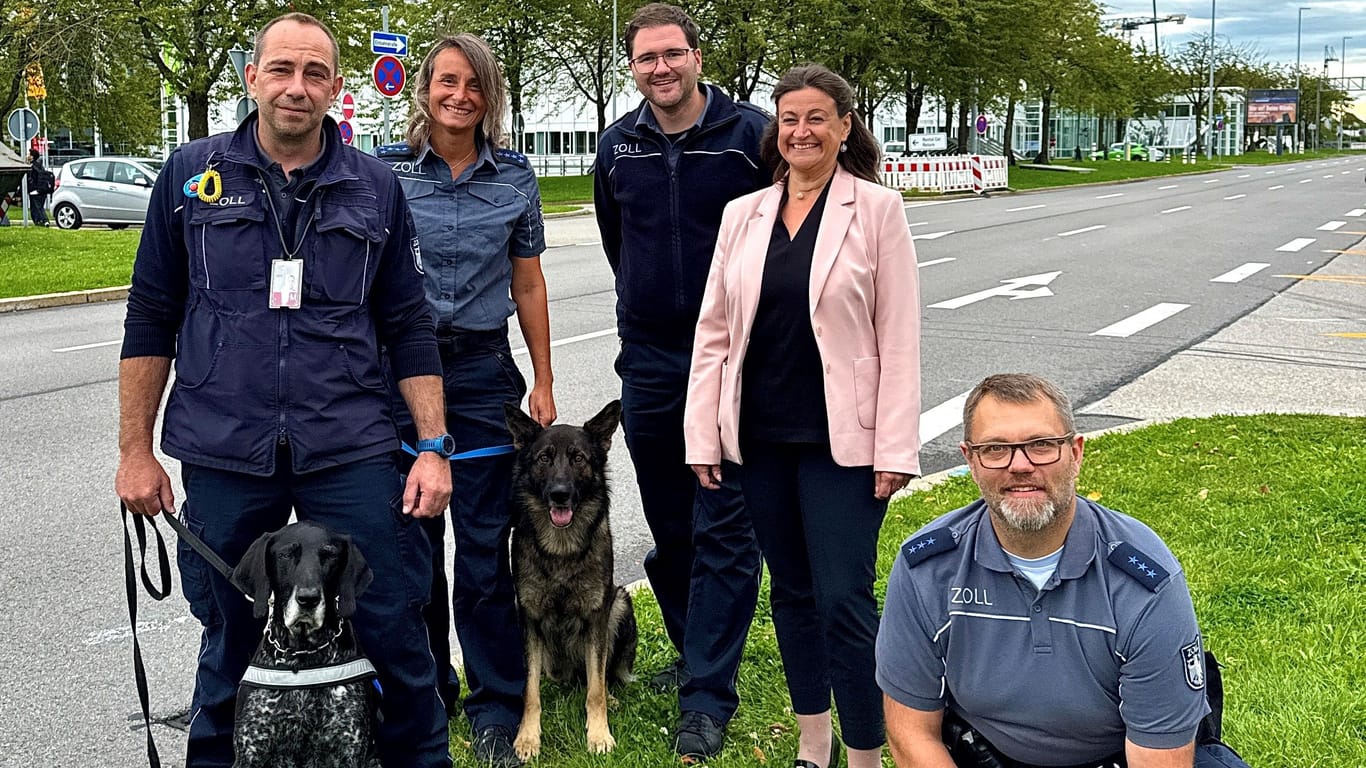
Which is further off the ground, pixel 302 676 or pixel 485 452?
pixel 485 452

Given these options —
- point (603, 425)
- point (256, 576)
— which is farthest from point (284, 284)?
point (603, 425)

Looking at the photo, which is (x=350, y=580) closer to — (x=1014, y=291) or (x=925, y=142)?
(x=1014, y=291)

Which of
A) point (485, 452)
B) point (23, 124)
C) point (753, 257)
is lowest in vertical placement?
→ point (485, 452)

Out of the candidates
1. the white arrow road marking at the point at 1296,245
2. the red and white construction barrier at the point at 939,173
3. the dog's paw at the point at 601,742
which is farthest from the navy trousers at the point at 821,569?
the red and white construction barrier at the point at 939,173

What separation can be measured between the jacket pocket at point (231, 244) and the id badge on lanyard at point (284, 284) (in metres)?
0.03

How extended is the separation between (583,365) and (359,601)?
7.93m

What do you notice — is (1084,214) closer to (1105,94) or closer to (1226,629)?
(1226,629)

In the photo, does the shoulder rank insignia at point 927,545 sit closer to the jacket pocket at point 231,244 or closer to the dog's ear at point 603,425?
the dog's ear at point 603,425

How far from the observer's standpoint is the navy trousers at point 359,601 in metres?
3.49

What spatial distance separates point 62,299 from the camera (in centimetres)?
1652

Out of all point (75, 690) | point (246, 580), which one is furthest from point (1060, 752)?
point (75, 690)

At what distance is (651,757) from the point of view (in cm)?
425

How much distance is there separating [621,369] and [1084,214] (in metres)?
29.3

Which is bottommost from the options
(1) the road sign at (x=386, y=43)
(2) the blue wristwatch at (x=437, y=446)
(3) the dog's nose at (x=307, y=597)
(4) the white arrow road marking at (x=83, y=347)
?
(4) the white arrow road marking at (x=83, y=347)
